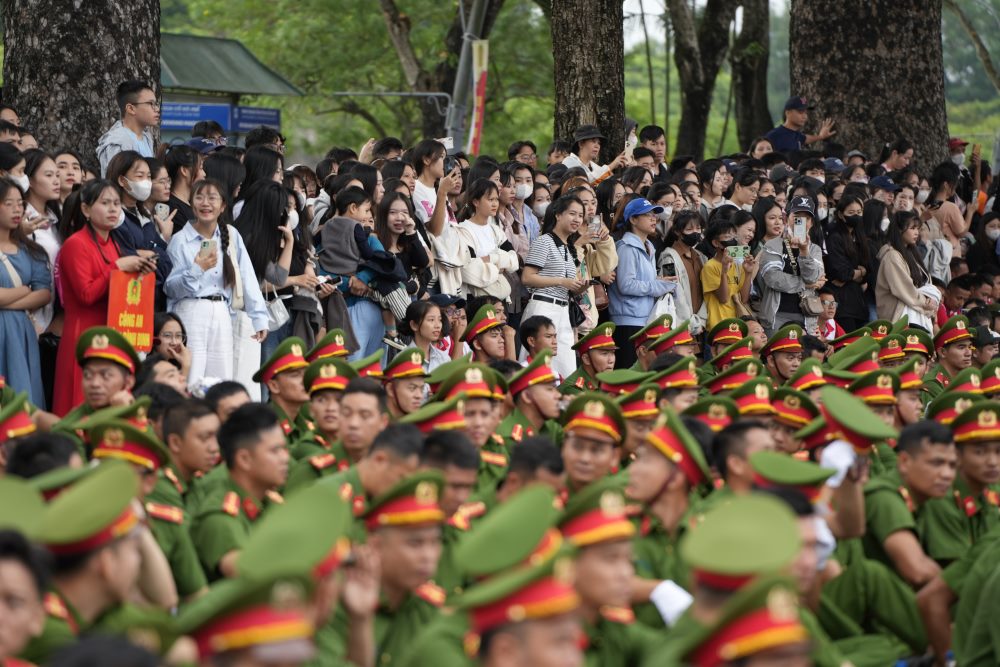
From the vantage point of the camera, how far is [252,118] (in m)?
20.4

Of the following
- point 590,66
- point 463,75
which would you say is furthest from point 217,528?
point 463,75

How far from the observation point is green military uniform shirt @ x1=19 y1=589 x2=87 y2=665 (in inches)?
174

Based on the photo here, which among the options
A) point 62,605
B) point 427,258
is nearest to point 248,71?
point 427,258

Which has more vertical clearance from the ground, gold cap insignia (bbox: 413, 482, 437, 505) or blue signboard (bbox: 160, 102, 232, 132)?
blue signboard (bbox: 160, 102, 232, 132)

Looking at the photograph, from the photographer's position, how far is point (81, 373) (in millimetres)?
8297

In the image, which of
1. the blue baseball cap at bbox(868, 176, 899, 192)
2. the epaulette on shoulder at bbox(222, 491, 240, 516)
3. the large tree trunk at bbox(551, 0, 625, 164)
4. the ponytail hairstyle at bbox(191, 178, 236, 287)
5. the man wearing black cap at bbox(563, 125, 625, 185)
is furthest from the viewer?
the large tree trunk at bbox(551, 0, 625, 164)

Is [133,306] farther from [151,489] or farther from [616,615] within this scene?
[616,615]

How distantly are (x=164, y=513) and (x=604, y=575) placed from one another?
2062 mm

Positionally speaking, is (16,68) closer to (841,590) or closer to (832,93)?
(841,590)

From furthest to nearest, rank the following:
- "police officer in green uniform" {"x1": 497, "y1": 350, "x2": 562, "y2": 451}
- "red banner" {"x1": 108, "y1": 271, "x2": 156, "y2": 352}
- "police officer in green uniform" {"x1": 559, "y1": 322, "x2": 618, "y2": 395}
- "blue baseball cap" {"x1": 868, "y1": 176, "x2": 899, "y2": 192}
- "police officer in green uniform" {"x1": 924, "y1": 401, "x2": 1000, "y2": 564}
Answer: "blue baseball cap" {"x1": 868, "y1": 176, "x2": 899, "y2": 192} → "police officer in green uniform" {"x1": 559, "y1": 322, "x2": 618, "y2": 395} → "police officer in green uniform" {"x1": 497, "y1": 350, "x2": 562, "y2": 451} → "red banner" {"x1": 108, "y1": 271, "x2": 156, "y2": 352} → "police officer in green uniform" {"x1": 924, "y1": 401, "x2": 1000, "y2": 564}

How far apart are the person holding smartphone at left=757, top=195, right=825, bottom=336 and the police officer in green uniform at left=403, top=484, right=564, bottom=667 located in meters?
8.24

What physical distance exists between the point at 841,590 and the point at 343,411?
7.48ft

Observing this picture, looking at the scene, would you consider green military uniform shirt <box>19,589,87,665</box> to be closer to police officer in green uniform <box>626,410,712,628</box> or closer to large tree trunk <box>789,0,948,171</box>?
police officer in green uniform <box>626,410,712,628</box>

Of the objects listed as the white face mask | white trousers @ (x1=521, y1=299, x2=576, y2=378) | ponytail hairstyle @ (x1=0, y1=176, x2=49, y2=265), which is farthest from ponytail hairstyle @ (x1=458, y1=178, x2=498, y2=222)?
ponytail hairstyle @ (x1=0, y1=176, x2=49, y2=265)
